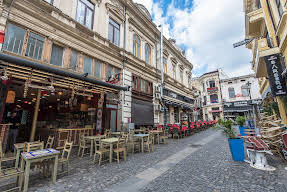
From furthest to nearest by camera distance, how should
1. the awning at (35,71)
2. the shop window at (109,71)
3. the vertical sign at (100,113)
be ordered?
Answer: the shop window at (109,71) < the vertical sign at (100,113) < the awning at (35,71)

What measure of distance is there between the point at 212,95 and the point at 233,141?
33992 millimetres

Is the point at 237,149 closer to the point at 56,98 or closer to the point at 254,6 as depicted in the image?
the point at 56,98

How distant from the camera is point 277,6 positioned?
7578 mm

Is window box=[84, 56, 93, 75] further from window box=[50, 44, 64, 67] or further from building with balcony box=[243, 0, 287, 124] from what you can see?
building with balcony box=[243, 0, 287, 124]

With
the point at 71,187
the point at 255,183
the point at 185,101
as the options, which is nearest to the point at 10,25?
the point at 71,187

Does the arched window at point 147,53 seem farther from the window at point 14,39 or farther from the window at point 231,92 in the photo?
the window at point 231,92

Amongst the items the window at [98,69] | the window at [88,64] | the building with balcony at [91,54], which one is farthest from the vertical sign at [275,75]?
the window at [88,64]

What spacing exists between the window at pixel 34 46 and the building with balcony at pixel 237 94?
34534 mm

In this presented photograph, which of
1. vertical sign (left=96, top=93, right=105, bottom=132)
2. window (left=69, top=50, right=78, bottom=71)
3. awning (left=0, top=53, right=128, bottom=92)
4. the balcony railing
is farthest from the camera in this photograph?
the balcony railing

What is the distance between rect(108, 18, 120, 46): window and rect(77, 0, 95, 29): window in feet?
5.93

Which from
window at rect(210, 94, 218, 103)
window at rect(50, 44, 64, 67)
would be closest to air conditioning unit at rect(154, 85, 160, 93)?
window at rect(50, 44, 64, 67)

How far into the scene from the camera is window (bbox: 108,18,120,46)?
11.2 m

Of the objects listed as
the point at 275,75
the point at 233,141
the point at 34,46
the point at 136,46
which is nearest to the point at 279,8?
the point at 275,75

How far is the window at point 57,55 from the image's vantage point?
291 inches
